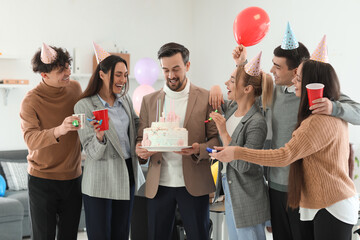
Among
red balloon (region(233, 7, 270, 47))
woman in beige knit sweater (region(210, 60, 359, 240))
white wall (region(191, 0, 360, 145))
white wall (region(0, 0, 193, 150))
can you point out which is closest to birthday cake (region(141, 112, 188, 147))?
woman in beige knit sweater (region(210, 60, 359, 240))

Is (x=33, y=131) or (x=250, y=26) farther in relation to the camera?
(x=250, y=26)

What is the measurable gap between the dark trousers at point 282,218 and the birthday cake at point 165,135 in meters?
0.56

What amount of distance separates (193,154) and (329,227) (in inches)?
34.7

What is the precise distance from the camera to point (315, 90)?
6.50 feet

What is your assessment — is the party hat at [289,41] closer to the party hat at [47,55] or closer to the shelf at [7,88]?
the party hat at [47,55]

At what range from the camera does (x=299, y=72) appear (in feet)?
Answer: 7.04

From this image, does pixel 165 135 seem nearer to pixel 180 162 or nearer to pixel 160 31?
pixel 180 162

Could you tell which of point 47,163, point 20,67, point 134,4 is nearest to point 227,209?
point 47,163

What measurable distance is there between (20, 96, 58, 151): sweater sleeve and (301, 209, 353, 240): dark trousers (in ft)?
4.97

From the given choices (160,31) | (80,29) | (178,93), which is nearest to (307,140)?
(178,93)

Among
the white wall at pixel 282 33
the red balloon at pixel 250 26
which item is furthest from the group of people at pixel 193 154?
the white wall at pixel 282 33

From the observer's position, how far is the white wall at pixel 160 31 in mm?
4789

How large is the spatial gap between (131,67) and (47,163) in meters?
4.18

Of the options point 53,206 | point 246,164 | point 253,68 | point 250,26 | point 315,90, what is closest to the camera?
point 315,90
